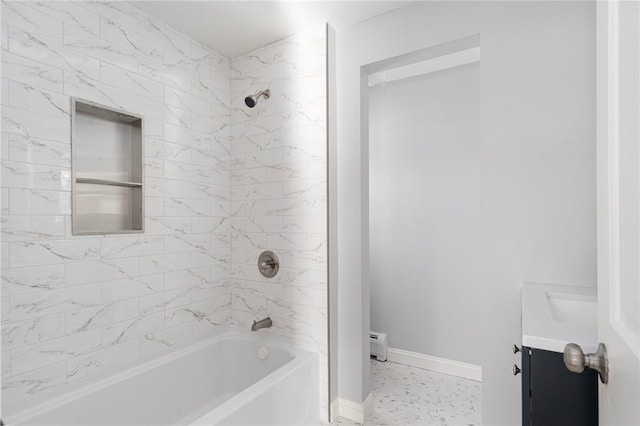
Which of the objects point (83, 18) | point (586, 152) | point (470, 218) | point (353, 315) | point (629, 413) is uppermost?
point (83, 18)

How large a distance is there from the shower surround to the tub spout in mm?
77

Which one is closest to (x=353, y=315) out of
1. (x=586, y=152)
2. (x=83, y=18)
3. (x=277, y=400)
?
(x=277, y=400)

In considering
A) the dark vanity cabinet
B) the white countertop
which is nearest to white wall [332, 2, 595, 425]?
the white countertop

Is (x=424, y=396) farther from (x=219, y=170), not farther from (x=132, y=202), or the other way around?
(x=132, y=202)

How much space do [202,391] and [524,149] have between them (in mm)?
2350

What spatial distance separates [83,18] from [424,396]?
3.13 m

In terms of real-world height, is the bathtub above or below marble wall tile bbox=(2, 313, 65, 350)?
below

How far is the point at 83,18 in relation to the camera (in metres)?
1.72

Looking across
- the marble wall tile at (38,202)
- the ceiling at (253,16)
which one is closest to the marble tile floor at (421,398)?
the marble wall tile at (38,202)

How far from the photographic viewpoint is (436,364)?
286cm

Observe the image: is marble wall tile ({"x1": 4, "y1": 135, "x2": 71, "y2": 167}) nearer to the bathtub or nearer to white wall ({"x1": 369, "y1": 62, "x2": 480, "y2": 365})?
the bathtub

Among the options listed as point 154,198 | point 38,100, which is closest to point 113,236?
point 154,198

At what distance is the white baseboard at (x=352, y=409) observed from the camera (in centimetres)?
214

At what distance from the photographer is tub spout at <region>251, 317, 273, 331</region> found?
2.22m
